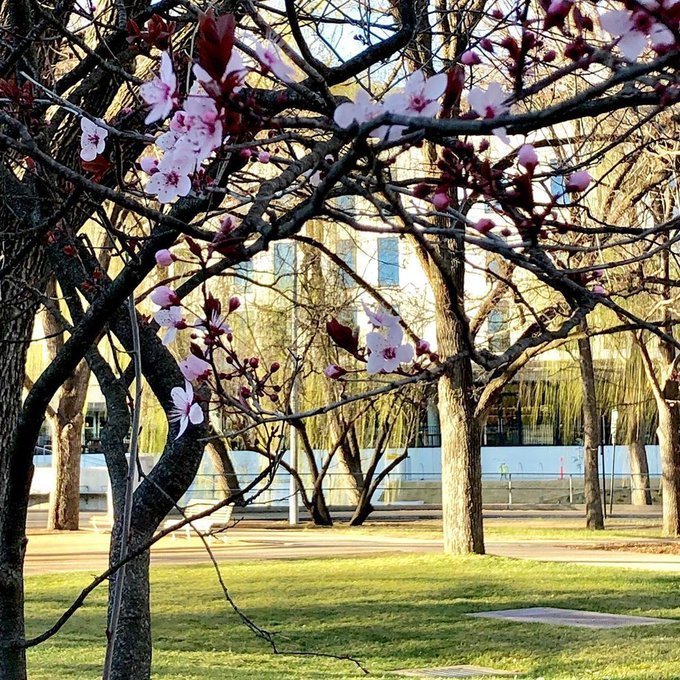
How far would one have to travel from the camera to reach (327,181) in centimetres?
137

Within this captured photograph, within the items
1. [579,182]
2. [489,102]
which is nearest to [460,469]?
[579,182]

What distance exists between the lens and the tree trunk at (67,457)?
2252cm

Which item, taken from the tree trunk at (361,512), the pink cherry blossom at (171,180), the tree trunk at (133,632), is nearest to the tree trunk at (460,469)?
the tree trunk at (361,512)

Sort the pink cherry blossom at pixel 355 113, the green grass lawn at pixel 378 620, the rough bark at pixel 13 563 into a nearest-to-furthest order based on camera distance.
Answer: the pink cherry blossom at pixel 355 113 → the rough bark at pixel 13 563 → the green grass lawn at pixel 378 620

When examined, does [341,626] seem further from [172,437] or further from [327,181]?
[327,181]

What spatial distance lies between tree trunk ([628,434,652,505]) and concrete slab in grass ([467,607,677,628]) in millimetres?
20377

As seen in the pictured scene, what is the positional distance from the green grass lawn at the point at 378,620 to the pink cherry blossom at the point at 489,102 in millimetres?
6388

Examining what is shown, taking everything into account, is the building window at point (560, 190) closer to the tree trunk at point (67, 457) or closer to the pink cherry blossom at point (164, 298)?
the pink cherry blossom at point (164, 298)

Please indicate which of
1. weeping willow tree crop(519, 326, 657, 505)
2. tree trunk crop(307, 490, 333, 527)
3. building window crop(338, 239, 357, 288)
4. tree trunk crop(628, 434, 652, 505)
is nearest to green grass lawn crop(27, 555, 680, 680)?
building window crop(338, 239, 357, 288)

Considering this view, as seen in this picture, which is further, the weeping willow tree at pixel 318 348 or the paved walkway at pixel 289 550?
the weeping willow tree at pixel 318 348

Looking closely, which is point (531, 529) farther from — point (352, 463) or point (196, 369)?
point (196, 369)

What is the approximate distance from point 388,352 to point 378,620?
8551 mm

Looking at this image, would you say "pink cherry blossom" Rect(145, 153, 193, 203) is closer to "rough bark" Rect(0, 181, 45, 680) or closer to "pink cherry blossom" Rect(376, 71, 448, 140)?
"pink cherry blossom" Rect(376, 71, 448, 140)

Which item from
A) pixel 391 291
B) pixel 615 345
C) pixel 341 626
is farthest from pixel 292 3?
pixel 615 345
